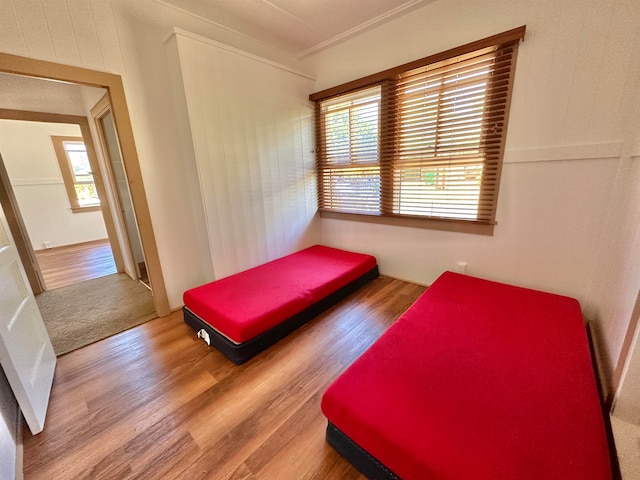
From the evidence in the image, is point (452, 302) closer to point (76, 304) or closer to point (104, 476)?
point (104, 476)

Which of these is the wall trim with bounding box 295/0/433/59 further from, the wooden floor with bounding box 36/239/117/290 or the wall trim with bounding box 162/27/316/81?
the wooden floor with bounding box 36/239/117/290

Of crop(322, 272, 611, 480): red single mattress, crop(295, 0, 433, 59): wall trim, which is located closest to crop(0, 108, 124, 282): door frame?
crop(295, 0, 433, 59): wall trim

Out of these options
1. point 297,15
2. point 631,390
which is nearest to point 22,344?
point 631,390

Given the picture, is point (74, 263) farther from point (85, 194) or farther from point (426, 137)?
point (426, 137)

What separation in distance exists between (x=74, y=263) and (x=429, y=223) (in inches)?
207

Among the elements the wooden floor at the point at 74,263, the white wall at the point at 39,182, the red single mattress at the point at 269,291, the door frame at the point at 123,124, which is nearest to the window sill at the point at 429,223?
the red single mattress at the point at 269,291

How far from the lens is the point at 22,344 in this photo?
4.30 ft

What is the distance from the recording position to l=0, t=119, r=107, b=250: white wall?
14.2ft

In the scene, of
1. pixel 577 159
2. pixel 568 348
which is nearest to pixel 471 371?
pixel 568 348

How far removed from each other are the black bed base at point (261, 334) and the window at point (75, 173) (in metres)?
4.59

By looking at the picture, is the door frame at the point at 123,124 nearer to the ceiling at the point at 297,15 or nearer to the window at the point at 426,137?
the ceiling at the point at 297,15

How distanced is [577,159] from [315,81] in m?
2.54

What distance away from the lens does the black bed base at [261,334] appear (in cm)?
165

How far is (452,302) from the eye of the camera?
5.68ft
